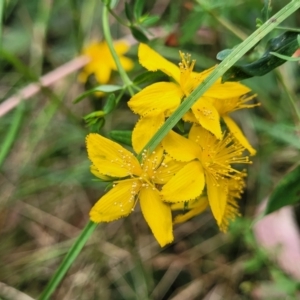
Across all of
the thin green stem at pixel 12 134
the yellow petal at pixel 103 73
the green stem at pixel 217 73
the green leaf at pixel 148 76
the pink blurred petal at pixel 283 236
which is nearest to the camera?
the green stem at pixel 217 73

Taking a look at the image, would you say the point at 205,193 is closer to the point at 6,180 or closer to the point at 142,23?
the point at 142,23

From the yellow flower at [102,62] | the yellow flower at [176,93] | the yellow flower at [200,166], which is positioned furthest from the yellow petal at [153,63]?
the yellow flower at [102,62]

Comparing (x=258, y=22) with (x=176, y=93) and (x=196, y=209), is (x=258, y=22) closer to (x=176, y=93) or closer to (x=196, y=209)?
(x=176, y=93)

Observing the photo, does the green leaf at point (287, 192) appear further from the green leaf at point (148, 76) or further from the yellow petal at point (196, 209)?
the green leaf at point (148, 76)

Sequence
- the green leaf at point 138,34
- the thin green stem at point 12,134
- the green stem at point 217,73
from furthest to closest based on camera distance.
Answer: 1. the thin green stem at point 12,134
2. the green leaf at point 138,34
3. the green stem at point 217,73

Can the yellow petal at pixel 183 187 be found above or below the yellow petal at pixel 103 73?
below

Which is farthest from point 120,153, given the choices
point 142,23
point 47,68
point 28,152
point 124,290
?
Answer: point 47,68

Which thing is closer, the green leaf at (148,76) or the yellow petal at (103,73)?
the green leaf at (148,76)
